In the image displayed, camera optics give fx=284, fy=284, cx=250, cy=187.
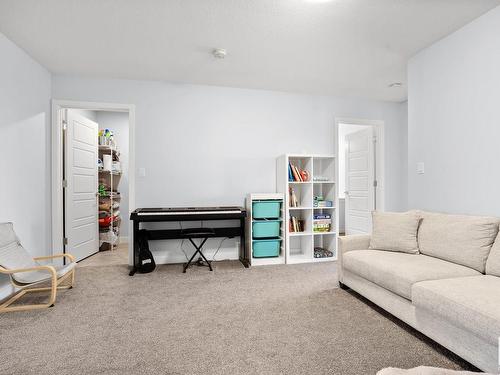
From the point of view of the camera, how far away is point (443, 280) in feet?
6.09

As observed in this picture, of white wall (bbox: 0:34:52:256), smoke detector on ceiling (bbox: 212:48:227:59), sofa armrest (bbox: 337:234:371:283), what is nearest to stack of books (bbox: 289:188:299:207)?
sofa armrest (bbox: 337:234:371:283)

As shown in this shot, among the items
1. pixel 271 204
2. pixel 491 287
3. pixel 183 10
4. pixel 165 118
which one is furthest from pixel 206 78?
pixel 491 287

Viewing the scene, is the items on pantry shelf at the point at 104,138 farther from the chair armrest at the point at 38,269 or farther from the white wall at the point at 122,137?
the chair armrest at the point at 38,269

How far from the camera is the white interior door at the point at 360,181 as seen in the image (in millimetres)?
4773

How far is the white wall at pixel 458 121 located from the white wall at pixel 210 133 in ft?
5.29

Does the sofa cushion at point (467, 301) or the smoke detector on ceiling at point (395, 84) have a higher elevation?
the smoke detector on ceiling at point (395, 84)

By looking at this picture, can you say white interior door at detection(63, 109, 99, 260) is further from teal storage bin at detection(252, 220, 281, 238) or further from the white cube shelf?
the white cube shelf

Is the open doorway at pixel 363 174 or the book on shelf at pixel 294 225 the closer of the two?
the book on shelf at pixel 294 225

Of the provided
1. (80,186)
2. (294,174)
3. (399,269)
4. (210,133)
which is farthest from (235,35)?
(80,186)

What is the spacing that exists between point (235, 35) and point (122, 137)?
12.2 ft

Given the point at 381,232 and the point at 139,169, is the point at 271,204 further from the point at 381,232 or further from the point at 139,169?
the point at 139,169

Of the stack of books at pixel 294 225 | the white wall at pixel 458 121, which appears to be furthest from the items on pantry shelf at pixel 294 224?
the white wall at pixel 458 121

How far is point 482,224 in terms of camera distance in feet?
7.04

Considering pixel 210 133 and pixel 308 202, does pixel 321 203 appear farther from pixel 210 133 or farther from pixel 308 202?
pixel 210 133
